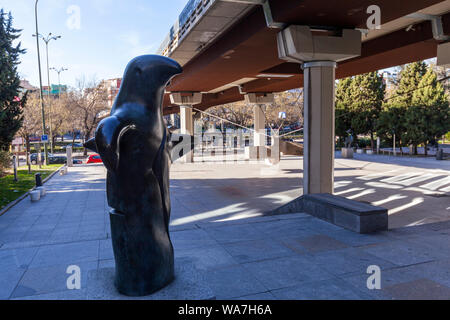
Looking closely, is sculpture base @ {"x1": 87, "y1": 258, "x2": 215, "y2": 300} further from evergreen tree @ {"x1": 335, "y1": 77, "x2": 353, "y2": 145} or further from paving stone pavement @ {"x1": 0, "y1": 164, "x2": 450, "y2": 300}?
evergreen tree @ {"x1": 335, "y1": 77, "x2": 353, "y2": 145}

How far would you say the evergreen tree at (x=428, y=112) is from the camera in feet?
94.8

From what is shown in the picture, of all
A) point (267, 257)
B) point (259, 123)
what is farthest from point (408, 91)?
point (267, 257)

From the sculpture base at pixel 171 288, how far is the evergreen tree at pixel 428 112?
30.3 meters

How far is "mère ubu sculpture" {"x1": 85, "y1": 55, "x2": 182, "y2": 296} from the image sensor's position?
400 cm

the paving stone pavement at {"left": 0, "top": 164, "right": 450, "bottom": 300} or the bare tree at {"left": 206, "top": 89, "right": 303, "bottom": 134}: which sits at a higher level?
the bare tree at {"left": 206, "top": 89, "right": 303, "bottom": 134}

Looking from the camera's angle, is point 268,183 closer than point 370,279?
No

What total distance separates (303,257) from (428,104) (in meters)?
28.5

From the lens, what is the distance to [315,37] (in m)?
9.64

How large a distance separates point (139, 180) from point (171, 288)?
1358mm

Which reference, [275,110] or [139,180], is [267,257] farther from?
[275,110]

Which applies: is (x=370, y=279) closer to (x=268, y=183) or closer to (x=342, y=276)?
(x=342, y=276)

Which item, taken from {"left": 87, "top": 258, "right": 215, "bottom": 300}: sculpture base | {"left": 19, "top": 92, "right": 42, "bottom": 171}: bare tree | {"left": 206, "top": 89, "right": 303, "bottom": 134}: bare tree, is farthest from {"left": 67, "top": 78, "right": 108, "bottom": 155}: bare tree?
{"left": 87, "top": 258, "right": 215, "bottom": 300}: sculpture base
